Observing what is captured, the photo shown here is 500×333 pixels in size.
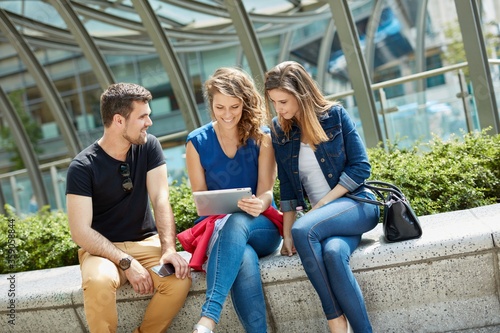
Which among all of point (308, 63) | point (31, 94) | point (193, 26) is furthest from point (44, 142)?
point (308, 63)

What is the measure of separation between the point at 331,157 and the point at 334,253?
0.63 meters

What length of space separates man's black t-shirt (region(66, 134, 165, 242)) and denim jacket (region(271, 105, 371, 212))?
0.75m

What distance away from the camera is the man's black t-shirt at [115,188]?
13.2 ft

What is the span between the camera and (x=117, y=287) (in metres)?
3.87

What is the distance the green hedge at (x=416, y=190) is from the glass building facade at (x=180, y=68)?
0.90 metres

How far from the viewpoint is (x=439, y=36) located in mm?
17828

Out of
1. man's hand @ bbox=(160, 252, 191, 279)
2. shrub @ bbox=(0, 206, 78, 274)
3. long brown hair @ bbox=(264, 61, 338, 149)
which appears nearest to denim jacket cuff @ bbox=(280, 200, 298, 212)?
long brown hair @ bbox=(264, 61, 338, 149)

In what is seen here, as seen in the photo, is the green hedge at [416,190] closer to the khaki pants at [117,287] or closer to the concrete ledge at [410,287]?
the concrete ledge at [410,287]

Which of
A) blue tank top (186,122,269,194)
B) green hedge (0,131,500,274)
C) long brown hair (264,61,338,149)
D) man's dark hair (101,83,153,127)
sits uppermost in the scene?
man's dark hair (101,83,153,127)

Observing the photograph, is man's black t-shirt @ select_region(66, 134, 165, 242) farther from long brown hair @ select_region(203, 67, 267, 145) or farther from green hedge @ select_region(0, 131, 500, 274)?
green hedge @ select_region(0, 131, 500, 274)

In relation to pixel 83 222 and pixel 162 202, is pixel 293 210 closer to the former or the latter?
pixel 162 202

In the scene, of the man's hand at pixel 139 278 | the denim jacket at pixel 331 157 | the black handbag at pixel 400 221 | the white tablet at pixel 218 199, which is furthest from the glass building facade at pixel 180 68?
the man's hand at pixel 139 278

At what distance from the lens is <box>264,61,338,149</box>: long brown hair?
155 inches

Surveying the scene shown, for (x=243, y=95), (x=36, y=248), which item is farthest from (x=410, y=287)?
(x=36, y=248)
